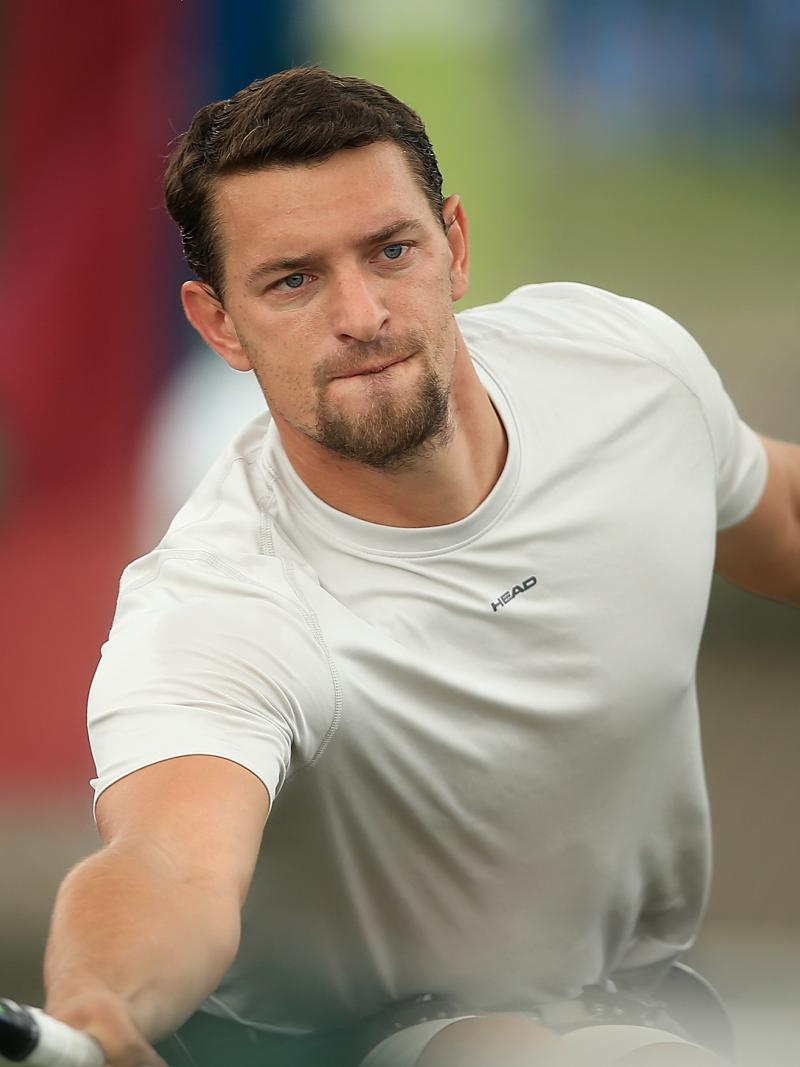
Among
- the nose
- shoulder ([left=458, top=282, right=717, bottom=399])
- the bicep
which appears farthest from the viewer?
shoulder ([left=458, top=282, right=717, bottom=399])

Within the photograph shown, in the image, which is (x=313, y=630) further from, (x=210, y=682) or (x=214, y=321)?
(x=214, y=321)

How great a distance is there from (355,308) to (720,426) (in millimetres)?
261

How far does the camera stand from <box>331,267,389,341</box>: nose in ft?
2.31

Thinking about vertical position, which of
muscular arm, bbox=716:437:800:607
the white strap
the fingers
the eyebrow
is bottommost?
muscular arm, bbox=716:437:800:607

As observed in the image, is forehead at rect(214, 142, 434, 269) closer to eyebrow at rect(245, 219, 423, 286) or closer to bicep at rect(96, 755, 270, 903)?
eyebrow at rect(245, 219, 423, 286)

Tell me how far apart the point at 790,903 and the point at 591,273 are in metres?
1.58

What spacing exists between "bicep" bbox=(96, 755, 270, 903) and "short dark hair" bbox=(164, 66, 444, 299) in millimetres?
261

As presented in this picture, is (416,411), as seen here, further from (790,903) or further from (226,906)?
(790,903)

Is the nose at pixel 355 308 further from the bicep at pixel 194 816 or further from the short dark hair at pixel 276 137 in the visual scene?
the bicep at pixel 194 816

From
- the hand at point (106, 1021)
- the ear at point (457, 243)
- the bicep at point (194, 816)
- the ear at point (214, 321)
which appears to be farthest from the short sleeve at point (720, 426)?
the hand at point (106, 1021)

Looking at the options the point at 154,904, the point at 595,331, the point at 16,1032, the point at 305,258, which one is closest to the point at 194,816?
the point at 154,904

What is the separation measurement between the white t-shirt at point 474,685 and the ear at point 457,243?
5 cm

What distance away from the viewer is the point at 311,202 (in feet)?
2.31

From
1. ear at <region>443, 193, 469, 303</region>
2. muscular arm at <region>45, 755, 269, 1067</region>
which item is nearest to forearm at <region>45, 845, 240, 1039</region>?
muscular arm at <region>45, 755, 269, 1067</region>
